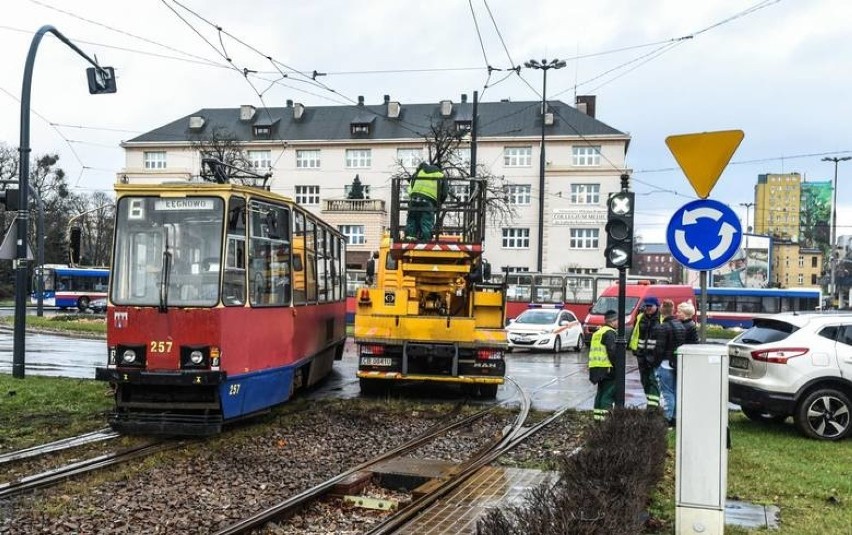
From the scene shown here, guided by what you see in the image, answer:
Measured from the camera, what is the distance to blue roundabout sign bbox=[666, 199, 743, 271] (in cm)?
675

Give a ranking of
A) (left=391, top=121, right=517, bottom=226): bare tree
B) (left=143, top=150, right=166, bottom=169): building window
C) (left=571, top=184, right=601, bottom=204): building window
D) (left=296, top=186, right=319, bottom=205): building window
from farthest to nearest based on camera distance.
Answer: (left=143, top=150, right=166, bottom=169): building window
(left=296, top=186, right=319, bottom=205): building window
(left=571, top=184, right=601, bottom=204): building window
(left=391, top=121, right=517, bottom=226): bare tree

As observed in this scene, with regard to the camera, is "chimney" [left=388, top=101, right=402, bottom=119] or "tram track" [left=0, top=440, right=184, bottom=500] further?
"chimney" [left=388, top=101, right=402, bottom=119]

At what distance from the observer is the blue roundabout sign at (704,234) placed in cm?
675

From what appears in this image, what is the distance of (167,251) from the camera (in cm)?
996

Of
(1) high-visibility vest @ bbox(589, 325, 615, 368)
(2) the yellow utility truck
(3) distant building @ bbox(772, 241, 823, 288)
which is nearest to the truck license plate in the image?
(2) the yellow utility truck

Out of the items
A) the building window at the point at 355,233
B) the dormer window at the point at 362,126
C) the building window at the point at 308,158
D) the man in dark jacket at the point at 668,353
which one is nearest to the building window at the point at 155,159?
the building window at the point at 308,158

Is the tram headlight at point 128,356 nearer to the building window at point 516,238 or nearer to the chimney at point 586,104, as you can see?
the building window at point 516,238

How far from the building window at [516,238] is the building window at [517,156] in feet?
17.9

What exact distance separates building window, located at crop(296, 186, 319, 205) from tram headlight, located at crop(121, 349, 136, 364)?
62.0 metres

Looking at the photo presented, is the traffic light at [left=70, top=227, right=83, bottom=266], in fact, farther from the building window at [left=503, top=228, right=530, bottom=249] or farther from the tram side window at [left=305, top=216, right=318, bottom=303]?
the building window at [left=503, top=228, right=530, bottom=249]

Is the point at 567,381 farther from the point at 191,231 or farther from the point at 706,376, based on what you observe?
the point at 706,376

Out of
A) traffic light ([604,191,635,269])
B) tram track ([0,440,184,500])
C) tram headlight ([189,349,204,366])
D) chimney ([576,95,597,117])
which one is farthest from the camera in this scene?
chimney ([576,95,597,117])

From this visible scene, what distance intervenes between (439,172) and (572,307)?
27.6 metres

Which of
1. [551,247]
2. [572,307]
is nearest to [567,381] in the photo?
[572,307]
